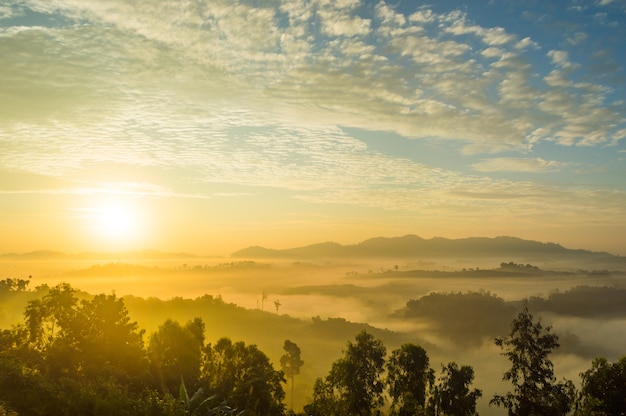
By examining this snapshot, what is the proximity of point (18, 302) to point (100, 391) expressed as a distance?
176412 millimetres

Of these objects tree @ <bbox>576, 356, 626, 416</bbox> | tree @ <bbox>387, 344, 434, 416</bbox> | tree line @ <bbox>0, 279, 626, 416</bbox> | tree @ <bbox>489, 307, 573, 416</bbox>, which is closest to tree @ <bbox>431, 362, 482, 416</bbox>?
tree line @ <bbox>0, 279, 626, 416</bbox>

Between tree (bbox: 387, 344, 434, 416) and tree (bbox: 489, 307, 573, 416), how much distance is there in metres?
8.45

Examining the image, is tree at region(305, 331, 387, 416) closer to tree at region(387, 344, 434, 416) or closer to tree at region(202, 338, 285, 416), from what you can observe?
tree at region(387, 344, 434, 416)

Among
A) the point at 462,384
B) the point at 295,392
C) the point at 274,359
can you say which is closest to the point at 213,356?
the point at 462,384

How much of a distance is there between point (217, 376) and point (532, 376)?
32534 mm

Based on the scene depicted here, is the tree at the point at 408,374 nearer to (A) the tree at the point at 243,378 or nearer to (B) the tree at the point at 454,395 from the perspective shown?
(B) the tree at the point at 454,395

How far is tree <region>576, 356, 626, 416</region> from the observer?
1331 inches

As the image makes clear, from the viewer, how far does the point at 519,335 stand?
1460 inches

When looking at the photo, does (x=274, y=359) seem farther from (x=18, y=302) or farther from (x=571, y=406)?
(x=571, y=406)

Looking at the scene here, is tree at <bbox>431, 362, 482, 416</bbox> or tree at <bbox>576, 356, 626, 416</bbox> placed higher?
tree at <bbox>576, 356, 626, 416</bbox>

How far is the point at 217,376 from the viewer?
50969 mm

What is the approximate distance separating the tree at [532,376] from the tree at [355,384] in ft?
38.0

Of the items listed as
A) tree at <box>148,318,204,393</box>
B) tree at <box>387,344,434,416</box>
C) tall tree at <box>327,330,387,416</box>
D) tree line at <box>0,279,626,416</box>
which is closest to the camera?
tree line at <box>0,279,626,416</box>

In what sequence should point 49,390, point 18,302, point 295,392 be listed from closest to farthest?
point 49,390 < point 295,392 < point 18,302
